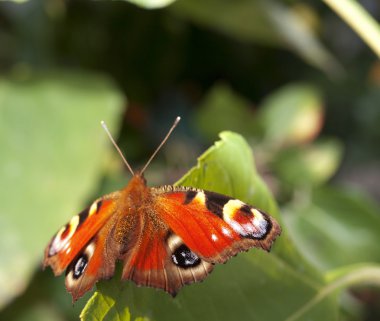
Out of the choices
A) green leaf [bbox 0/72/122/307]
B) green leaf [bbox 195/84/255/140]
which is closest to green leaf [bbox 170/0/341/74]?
green leaf [bbox 195/84/255/140]

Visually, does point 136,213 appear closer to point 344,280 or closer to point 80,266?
point 80,266

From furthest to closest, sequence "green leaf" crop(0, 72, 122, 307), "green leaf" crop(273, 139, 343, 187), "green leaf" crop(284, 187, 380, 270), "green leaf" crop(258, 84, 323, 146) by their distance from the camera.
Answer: "green leaf" crop(258, 84, 323, 146) < "green leaf" crop(273, 139, 343, 187) < "green leaf" crop(284, 187, 380, 270) < "green leaf" crop(0, 72, 122, 307)

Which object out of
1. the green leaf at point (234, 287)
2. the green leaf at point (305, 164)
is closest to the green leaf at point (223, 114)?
the green leaf at point (305, 164)

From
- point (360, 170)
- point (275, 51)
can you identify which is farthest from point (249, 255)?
point (360, 170)

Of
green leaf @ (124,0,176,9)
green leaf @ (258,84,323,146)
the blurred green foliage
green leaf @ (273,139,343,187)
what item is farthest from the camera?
green leaf @ (258,84,323,146)

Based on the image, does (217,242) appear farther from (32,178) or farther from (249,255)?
(32,178)

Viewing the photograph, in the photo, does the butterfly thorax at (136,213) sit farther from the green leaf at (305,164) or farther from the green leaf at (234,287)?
the green leaf at (305,164)

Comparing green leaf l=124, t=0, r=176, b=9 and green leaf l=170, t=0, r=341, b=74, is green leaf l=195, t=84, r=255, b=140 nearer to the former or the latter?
green leaf l=170, t=0, r=341, b=74

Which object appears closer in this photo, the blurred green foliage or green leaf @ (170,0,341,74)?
the blurred green foliage
